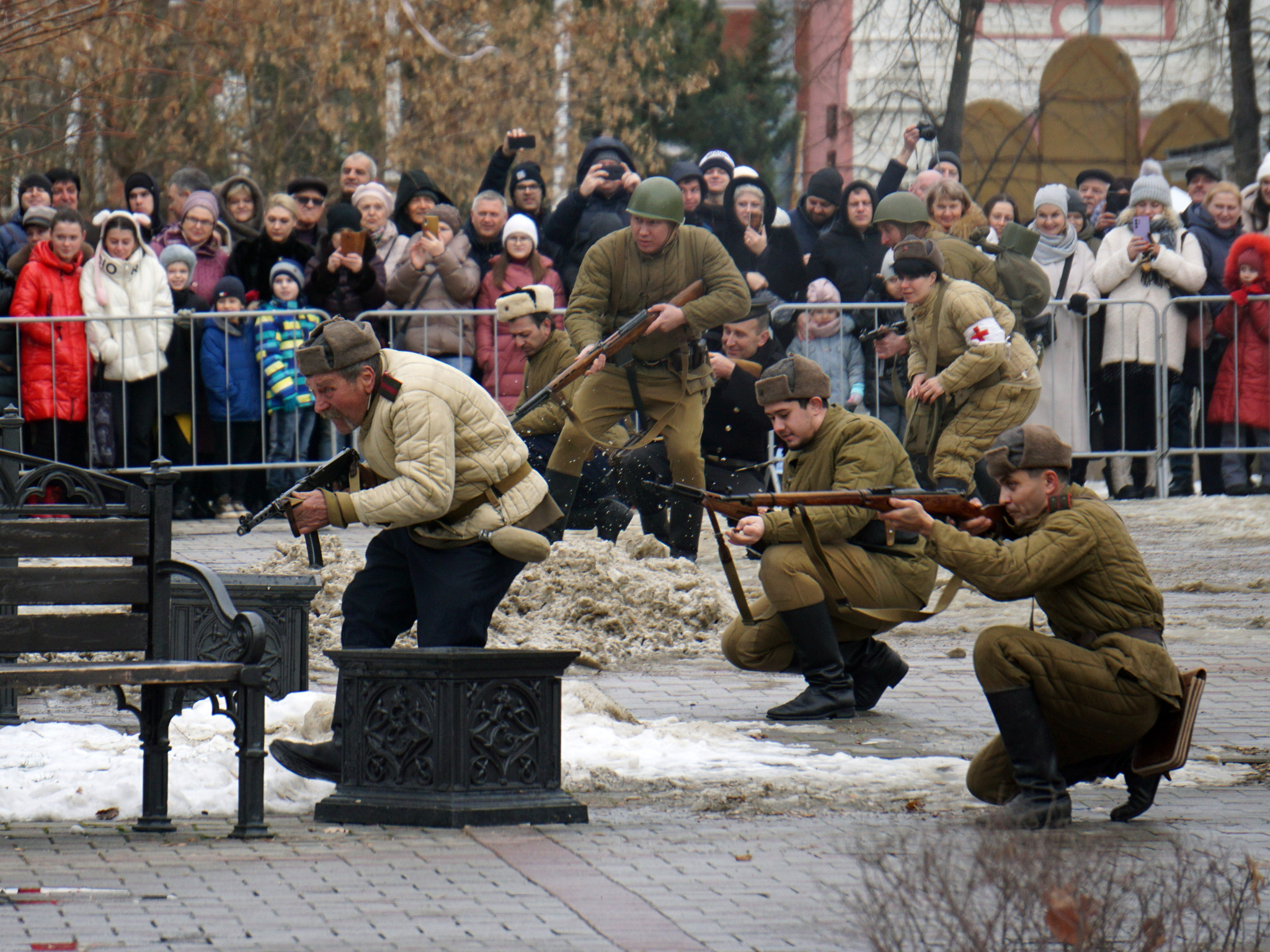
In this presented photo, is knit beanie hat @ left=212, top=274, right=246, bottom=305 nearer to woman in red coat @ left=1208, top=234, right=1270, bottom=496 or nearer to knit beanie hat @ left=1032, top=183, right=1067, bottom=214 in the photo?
knit beanie hat @ left=1032, top=183, right=1067, bottom=214

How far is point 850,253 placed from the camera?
1472 centimetres

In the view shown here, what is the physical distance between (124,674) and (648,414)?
20.0 feet

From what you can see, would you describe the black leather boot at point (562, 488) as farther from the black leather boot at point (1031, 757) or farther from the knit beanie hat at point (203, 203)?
the black leather boot at point (1031, 757)

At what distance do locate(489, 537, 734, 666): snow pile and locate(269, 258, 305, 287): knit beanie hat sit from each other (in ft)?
11.9

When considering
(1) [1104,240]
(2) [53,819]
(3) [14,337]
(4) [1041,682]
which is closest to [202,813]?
(2) [53,819]

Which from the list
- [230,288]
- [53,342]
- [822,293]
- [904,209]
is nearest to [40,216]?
[53,342]

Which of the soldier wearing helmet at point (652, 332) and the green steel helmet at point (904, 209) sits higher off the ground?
the green steel helmet at point (904, 209)

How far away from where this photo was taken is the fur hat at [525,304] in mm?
12094

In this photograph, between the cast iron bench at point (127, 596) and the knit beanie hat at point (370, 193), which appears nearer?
the cast iron bench at point (127, 596)

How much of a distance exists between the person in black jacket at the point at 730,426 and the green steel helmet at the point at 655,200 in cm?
122

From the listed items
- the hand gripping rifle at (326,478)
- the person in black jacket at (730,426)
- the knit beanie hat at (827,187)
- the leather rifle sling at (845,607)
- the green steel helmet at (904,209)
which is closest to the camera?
the hand gripping rifle at (326,478)

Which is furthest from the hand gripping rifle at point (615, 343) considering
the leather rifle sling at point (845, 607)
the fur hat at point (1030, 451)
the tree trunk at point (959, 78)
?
the tree trunk at point (959, 78)

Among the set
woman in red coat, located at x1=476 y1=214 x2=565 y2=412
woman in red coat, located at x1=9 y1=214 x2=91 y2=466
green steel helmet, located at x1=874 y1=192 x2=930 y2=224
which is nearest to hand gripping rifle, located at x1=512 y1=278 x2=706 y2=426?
woman in red coat, located at x1=476 y1=214 x2=565 y2=412

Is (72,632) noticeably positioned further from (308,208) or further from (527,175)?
(527,175)
